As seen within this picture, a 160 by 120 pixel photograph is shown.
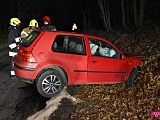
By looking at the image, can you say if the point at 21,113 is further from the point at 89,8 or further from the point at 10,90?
the point at 89,8

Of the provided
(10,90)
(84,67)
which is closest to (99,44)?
(84,67)

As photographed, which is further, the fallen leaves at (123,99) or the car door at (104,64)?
the car door at (104,64)

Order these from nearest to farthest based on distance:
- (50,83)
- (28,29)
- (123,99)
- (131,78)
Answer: (123,99), (50,83), (131,78), (28,29)

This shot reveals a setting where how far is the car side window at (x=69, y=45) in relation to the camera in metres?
7.17

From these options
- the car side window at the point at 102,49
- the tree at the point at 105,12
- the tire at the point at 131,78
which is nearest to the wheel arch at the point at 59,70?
the car side window at the point at 102,49

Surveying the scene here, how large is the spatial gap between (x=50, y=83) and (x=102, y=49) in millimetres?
1832

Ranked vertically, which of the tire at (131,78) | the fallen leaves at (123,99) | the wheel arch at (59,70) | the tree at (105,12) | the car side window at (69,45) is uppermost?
the tree at (105,12)

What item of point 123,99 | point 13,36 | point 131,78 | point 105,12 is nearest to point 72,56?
point 123,99

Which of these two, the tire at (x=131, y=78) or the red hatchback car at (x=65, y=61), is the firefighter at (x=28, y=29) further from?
the tire at (x=131, y=78)

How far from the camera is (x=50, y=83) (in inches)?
279

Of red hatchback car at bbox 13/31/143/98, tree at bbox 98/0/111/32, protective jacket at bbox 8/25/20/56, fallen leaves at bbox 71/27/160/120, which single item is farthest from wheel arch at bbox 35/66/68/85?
tree at bbox 98/0/111/32

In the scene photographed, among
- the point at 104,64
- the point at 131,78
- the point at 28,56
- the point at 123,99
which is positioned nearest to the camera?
the point at 123,99

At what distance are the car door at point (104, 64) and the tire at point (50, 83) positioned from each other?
89 cm

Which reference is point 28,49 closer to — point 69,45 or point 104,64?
point 69,45
